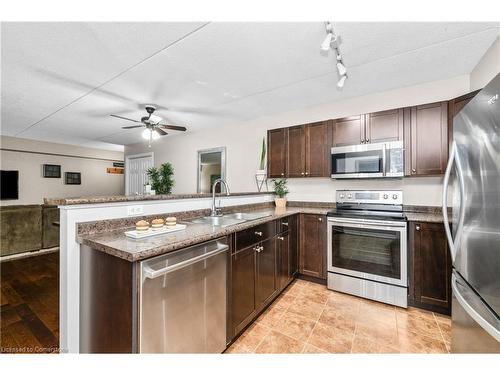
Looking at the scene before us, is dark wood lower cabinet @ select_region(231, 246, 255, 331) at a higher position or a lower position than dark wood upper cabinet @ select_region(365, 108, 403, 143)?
lower

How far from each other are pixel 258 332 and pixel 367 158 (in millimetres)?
2241

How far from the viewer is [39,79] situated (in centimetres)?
238

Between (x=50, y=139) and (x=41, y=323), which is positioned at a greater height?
(x=50, y=139)

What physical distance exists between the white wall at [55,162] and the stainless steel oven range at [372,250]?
6.76 meters

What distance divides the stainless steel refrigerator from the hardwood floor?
105 inches

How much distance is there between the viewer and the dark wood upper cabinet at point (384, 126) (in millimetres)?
2439

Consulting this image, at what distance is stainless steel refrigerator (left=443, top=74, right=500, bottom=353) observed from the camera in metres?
0.94

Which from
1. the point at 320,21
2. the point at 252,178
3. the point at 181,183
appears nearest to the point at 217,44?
the point at 320,21

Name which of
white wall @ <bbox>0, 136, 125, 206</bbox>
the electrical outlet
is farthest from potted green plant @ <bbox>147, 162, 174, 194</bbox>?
the electrical outlet

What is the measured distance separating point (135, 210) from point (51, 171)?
566cm

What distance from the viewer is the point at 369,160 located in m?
2.54

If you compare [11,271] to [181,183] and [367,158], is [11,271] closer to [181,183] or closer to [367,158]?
[181,183]

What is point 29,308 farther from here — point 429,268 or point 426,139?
point 426,139

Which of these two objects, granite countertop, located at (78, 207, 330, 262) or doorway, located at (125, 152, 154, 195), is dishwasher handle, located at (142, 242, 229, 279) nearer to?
granite countertop, located at (78, 207, 330, 262)
